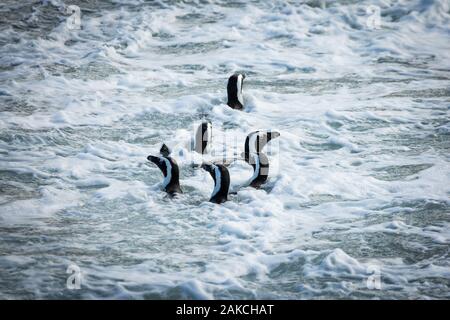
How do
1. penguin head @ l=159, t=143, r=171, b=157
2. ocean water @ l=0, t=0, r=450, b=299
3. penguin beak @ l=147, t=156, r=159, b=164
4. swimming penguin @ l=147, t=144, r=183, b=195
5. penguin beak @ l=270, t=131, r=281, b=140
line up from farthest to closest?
1. penguin beak @ l=270, t=131, r=281, b=140
2. penguin head @ l=159, t=143, r=171, b=157
3. penguin beak @ l=147, t=156, r=159, b=164
4. swimming penguin @ l=147, t=144, r=183, b=195
5. ocean water @ l=0, t=0, r=450, b=299

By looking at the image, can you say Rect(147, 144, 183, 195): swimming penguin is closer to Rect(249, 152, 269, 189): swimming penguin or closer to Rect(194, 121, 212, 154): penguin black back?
Rect(249, 152, 269, 189): swimming penguin

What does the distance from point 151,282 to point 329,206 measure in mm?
2137

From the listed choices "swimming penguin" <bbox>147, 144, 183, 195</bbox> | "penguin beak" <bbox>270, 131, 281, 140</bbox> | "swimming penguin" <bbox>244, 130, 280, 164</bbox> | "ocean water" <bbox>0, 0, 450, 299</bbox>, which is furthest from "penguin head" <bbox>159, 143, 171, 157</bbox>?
"penguin beak" <bbox>270, 131, 281, 140</bbox>

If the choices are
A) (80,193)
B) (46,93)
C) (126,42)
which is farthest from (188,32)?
(80,193)

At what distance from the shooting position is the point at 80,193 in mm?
6719

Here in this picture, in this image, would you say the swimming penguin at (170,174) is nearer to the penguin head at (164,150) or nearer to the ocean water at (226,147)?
the ocean water at (226,147)

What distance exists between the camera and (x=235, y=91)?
29.3ft

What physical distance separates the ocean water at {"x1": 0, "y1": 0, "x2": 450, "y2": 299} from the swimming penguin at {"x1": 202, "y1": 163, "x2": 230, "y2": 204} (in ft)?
0.31

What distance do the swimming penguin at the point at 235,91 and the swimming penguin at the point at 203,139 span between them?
3.60 ft

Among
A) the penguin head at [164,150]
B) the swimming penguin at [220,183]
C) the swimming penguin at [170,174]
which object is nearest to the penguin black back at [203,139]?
the penguin head at [164,150]

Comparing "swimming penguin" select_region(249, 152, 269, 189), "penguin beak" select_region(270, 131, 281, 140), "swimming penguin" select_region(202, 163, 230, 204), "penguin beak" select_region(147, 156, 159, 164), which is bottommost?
"swimming penguin" select_region(202, 163, 230, 204)

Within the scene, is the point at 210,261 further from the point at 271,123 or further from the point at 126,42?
the point at 126,42

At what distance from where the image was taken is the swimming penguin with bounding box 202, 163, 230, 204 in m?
6.42

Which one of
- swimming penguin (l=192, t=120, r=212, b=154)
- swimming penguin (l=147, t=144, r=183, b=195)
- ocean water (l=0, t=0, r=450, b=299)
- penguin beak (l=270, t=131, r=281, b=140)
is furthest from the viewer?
swimming penguin (l=192, t=120, r=212, b=154)
